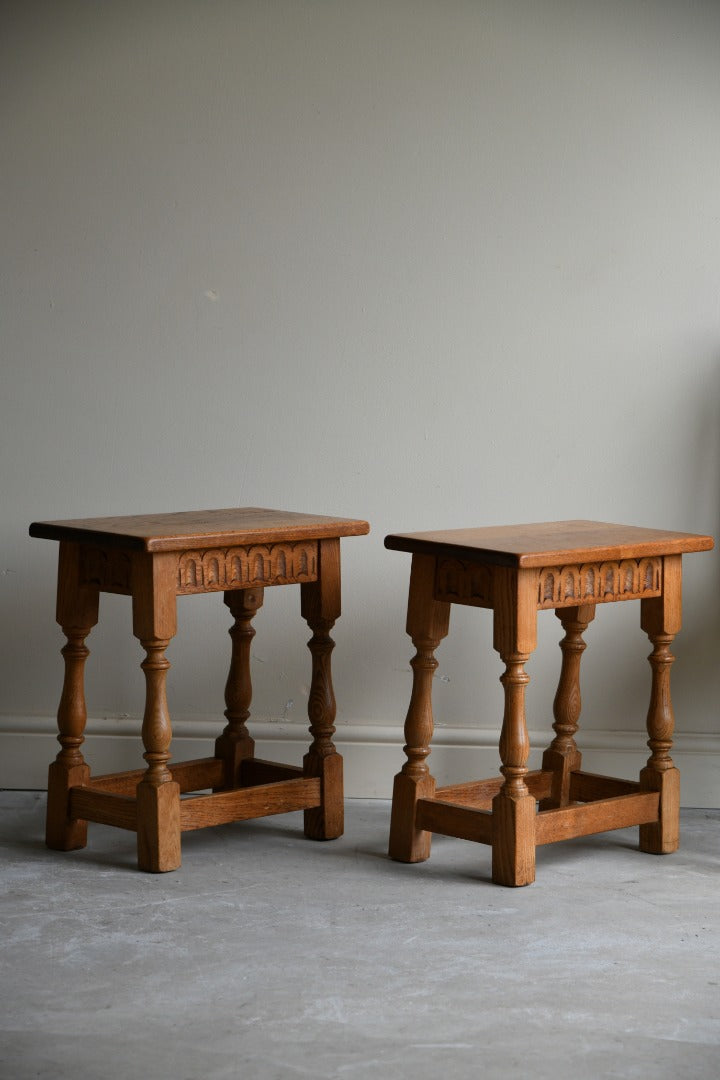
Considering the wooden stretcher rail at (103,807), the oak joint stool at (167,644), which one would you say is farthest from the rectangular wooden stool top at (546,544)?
the wooden stretcher rail at (103,807)

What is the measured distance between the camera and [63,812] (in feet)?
9.72

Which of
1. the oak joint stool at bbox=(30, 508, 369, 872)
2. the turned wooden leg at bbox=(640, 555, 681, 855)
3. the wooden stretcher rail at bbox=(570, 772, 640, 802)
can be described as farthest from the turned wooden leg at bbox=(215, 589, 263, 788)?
the turned wooden leg at bbox=(640, 555, 681, 855)

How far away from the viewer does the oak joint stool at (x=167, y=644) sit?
2756mm

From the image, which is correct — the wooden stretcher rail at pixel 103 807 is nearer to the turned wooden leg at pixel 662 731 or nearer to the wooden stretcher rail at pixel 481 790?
the wooden stretcher rail at pixel 481 790

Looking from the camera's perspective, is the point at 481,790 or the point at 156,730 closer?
the point at 156,730

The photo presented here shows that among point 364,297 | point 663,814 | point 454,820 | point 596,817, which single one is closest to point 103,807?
point 454,820

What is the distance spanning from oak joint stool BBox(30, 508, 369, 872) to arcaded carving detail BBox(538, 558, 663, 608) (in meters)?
0.49

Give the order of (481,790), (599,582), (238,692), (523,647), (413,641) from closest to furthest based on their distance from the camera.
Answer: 1. (523,647)
2. (599,582)
3. (413,641)
4. (481,790)
5. (238,692)

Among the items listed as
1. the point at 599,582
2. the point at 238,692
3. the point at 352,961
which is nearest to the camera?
the point at 352,961

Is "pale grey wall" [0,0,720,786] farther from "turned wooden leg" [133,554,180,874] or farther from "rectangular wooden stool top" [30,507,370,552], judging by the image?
"turned wooden leg" [133,554,180,874]

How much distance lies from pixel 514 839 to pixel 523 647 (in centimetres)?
37

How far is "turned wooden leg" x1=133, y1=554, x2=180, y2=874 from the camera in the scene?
2721 mm

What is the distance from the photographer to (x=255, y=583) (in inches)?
113

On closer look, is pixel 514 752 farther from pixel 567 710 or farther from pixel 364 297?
pixel 364 297
